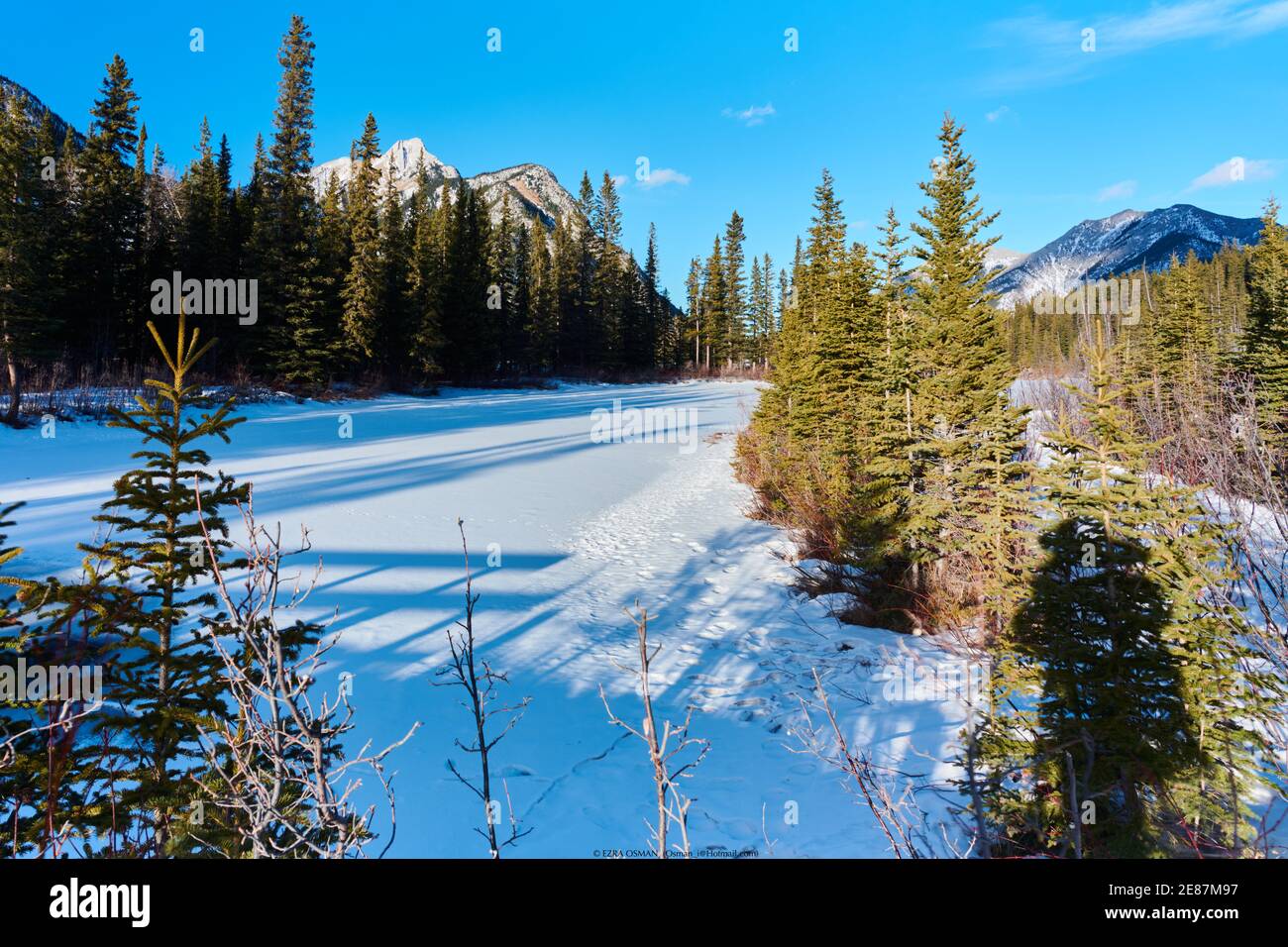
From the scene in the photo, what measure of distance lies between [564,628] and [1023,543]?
593 centimetres

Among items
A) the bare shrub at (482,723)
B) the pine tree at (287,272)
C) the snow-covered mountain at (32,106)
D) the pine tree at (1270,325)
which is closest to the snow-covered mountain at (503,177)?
the snow-covered mountain at (32,106)

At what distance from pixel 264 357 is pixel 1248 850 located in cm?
3490

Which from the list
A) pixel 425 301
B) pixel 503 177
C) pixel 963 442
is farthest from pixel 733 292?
pixel 503 177

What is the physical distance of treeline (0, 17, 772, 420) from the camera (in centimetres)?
1988

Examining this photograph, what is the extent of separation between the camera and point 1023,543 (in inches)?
280

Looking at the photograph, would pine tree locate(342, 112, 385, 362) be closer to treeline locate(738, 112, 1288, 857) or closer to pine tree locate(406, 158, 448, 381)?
pine tree locate(406, 158, 448, 381)

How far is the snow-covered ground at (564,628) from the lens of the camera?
4.15 m

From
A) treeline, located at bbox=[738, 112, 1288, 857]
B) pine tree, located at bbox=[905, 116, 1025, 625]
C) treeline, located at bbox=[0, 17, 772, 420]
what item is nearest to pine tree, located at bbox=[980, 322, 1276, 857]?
treeline, located at bbox=[738, 112, 1288, 857]

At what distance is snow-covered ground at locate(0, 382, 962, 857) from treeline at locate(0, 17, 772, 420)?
10.8m

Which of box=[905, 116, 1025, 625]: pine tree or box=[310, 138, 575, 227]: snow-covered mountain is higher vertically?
box=[310, 138, 575, 227]: snow-covered mountain

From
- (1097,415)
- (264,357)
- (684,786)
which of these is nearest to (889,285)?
(1097,415)

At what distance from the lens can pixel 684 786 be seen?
14.8 ft

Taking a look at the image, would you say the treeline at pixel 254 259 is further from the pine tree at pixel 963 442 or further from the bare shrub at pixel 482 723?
the pine tree at pixel 963 442

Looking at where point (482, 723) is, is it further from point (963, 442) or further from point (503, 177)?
point (503, 177)
